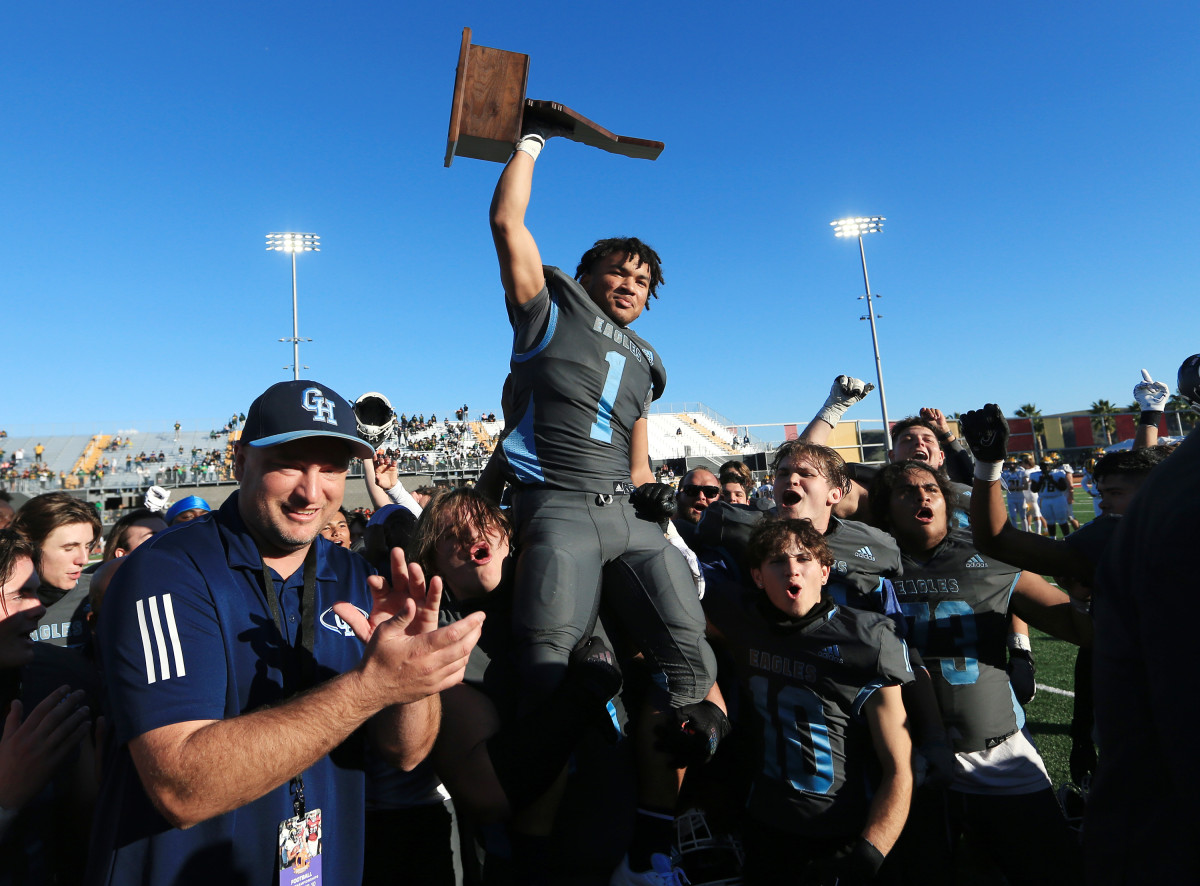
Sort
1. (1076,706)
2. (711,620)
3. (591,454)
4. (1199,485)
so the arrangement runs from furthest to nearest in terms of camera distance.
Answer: (1076,706) → (711,620) → (591,454) → (1199,485)

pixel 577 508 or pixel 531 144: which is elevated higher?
pixel 531 144

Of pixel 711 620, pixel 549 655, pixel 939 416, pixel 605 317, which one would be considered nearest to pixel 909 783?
pixel 711 620

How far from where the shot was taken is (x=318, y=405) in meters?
1.88

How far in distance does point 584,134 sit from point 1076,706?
4.63 metres

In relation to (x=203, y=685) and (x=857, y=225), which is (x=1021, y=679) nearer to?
(x=203, y=685)

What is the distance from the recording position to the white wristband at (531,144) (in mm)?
2547

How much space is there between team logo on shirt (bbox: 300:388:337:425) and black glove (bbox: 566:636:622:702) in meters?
1.11

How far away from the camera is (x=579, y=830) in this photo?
2.46m

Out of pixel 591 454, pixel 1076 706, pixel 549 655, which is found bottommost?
pixel 1076 706

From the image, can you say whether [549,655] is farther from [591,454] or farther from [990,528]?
[990,528]

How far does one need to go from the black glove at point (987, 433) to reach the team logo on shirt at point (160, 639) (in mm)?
3072

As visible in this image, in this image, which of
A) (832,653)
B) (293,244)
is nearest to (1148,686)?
(832,653)

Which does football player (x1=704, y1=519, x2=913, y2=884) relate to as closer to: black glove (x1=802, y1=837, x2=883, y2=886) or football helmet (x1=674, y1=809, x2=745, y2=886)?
black glove (x1=802, y1=837, x2=883, y2=886)

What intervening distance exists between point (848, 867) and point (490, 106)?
3019mm
